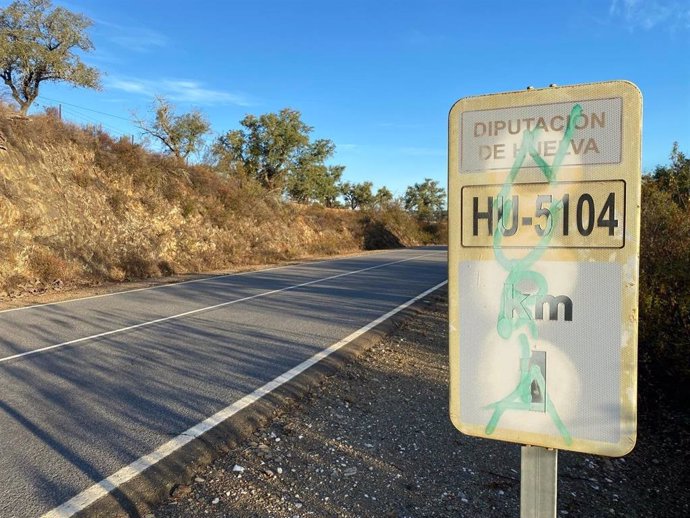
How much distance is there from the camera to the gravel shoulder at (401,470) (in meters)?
3.19

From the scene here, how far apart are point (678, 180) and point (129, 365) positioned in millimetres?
8115

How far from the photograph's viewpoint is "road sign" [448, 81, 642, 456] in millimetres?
1454

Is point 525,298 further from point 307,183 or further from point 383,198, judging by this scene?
point 383,198

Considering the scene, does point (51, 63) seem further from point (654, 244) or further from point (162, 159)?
point (654, 244)

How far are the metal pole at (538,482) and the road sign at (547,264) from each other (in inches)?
2.6

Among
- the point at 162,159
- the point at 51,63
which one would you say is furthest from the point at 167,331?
the point at 51,63

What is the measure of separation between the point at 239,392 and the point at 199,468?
5.00 ft

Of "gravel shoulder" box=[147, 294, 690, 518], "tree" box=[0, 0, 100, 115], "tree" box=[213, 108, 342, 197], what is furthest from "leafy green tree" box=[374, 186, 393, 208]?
"gravel shoulder" box=[147, 294, 690, 518]

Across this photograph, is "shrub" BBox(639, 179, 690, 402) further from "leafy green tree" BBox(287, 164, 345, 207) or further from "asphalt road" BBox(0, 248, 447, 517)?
"leafy green tree" BBox(287, 164, 345, 207)

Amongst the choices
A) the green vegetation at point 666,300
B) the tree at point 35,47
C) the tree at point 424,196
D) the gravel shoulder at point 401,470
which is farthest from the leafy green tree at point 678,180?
the tree at point 424,196

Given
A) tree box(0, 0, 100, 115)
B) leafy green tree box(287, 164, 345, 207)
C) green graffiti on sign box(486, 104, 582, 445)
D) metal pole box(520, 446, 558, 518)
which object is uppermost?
tree box(0, 0, 100, 115)

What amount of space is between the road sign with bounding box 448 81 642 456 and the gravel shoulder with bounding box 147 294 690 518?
187 centimetres

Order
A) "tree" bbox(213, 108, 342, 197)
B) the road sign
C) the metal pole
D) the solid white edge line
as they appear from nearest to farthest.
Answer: the road sign, the metal pole, the solid white edge line, "tree" bbox(213, 108, 342, 197)

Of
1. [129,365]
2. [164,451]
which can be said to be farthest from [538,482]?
→ [129,365]
